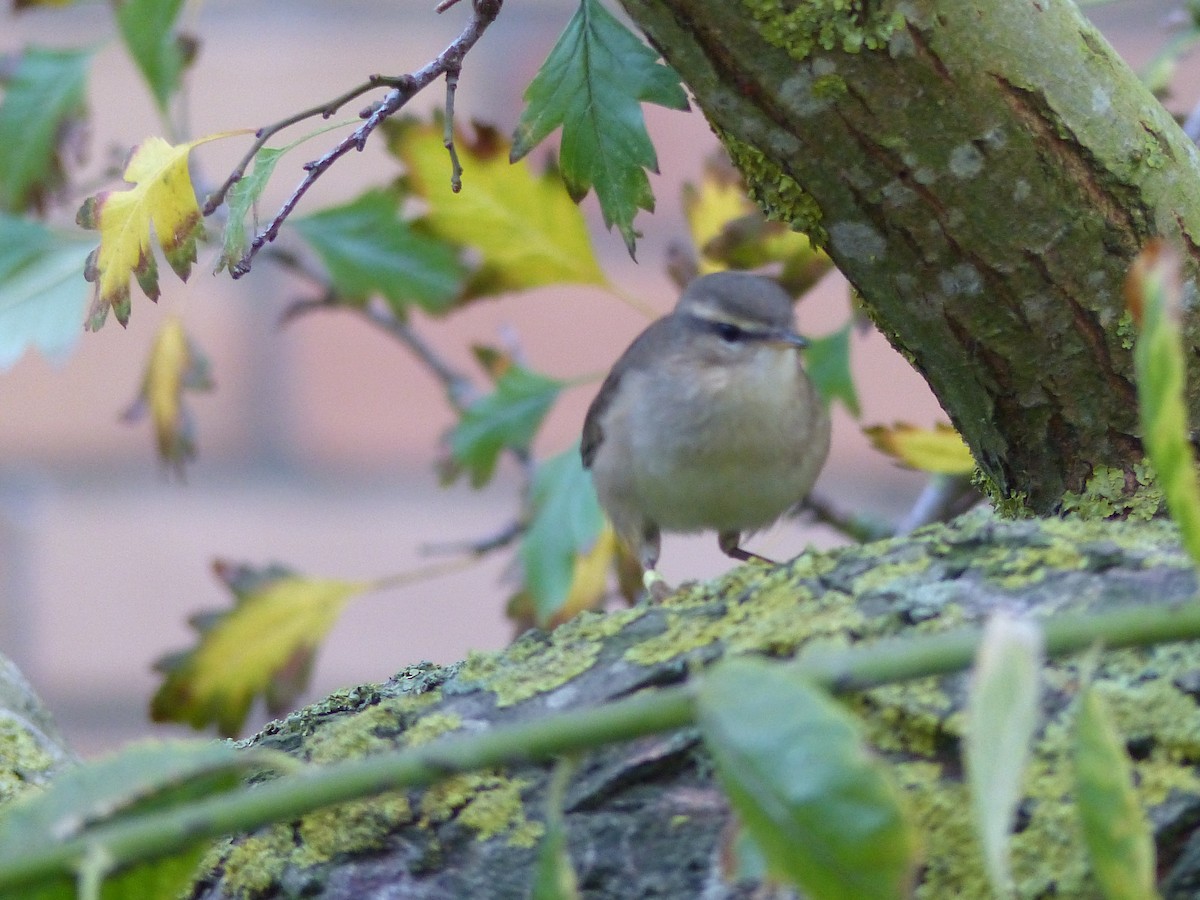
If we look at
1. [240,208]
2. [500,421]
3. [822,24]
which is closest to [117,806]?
[240,208]

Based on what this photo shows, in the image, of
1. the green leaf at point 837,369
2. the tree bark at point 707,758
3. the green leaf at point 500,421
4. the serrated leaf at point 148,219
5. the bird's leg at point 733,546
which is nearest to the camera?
the tree bark at point 707,758

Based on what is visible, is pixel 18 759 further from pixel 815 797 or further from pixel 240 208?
pixel 815 797

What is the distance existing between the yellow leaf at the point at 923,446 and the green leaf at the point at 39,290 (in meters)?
0.58

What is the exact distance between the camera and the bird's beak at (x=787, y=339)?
4.75 ft

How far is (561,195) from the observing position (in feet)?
4.09

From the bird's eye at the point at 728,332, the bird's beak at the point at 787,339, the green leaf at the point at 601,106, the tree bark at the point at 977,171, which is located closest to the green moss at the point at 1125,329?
the tree bark at the point at 977,171

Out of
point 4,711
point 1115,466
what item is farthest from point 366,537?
point 1115,466

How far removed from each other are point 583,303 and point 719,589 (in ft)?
5.45

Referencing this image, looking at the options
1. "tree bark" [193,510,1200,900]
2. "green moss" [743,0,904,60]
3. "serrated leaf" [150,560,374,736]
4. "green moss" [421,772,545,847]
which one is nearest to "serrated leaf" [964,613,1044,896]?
"tree bark" [193,510,1200,900]

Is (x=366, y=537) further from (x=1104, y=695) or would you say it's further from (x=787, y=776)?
(x=787, y=776)

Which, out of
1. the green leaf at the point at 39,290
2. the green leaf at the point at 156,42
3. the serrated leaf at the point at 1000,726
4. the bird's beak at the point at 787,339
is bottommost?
the serrated leaf at the point at 1000,726

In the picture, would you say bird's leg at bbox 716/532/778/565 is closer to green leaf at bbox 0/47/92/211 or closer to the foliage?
the foliage

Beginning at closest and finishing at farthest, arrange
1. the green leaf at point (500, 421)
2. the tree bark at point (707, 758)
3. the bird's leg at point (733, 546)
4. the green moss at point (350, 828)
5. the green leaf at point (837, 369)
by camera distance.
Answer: the tree bark at point (707, 758) → the green moss at point (350, 828) → the green leaf at point (837, 369) → the green leaf at point (500, 421) → the bird's leg at point (733, 546)

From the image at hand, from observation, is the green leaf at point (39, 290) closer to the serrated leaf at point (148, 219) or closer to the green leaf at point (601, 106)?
the serrated leaf at point (148, 219)
